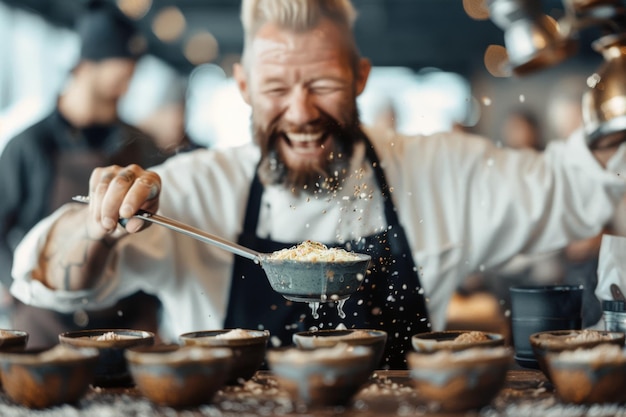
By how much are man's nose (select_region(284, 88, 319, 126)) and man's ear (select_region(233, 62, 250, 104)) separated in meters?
0.17

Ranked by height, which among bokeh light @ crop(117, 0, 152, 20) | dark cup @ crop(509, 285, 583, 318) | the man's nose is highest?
bokeh light @ crop(117, 0, 152, 20)

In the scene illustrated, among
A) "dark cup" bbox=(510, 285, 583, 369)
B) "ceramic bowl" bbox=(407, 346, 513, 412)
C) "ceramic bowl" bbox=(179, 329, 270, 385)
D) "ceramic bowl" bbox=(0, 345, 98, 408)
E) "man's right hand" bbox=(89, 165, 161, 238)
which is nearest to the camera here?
"ceramic bowl" bbox=(407, 346, 513, 412)

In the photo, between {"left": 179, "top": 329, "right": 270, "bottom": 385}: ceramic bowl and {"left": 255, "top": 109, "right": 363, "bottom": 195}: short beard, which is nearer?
{"left": 179, "top": 329, "right": 270, "bottom": 385}: ceramic bowl

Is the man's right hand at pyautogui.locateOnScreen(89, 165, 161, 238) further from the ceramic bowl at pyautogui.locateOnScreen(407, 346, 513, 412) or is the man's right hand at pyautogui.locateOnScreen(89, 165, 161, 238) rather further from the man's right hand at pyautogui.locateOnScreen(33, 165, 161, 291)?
the ceramic bowl at pyautogui.locateOnScreen(407, 346, 513, 412)

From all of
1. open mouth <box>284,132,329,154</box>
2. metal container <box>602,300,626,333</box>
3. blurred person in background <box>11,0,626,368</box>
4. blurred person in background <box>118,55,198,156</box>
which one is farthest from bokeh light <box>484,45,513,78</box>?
blurred person in background <box>118,55,198,156</box>

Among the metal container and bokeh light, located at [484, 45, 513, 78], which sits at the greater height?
bokeh light, located at [484, 45, 513, 78]

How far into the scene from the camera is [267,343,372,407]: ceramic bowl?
1.76 m

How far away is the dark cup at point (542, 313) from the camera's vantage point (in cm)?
250

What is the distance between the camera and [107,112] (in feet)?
9.56

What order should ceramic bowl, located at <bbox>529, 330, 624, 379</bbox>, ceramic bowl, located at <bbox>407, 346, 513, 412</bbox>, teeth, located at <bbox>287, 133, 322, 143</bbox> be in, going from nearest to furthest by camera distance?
ceramic bowl, located at <bbox>407, 346, 513, 412</bbox> < ceramic bowl, located at <bbox>529, 330, 624, 379</bbox> < teeth, located at <bbox>287, 133, 322, 143</bbox>

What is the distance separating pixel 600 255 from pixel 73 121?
6.74ft

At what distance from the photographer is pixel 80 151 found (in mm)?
2934

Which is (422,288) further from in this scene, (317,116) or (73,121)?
(73,121)

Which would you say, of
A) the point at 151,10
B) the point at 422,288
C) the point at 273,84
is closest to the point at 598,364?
the point at 422,288
